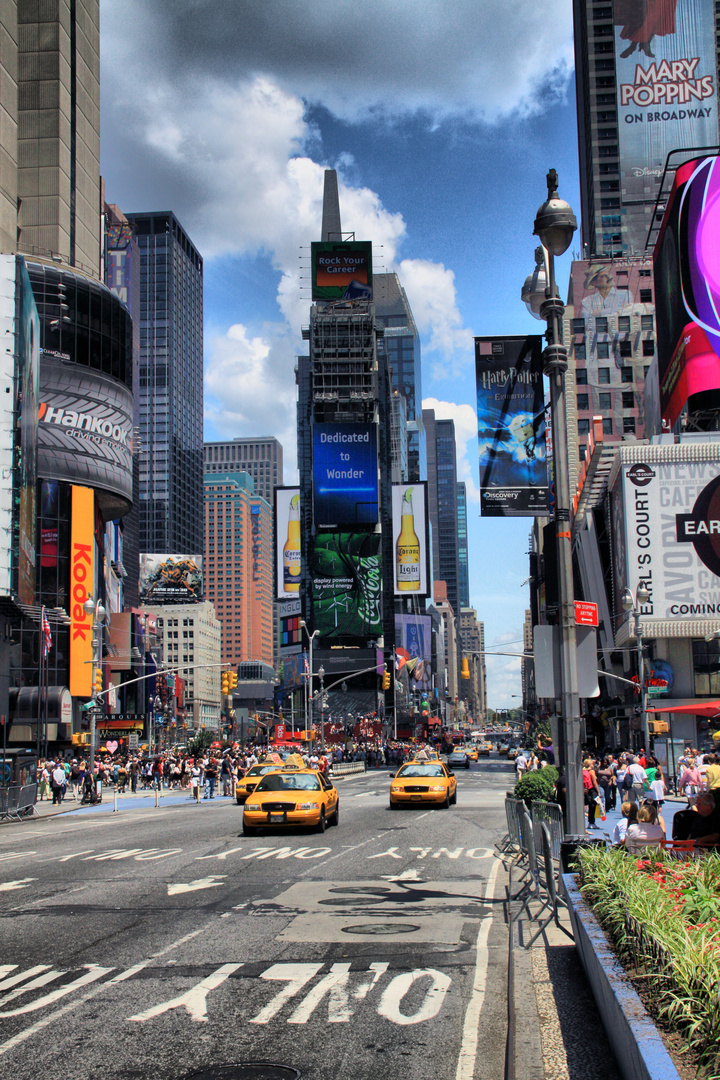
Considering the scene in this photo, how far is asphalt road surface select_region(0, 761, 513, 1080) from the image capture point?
6.74 m

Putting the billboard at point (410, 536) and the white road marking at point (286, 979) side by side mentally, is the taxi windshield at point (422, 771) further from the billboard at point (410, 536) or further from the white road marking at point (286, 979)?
the billboard at point (410, 536)

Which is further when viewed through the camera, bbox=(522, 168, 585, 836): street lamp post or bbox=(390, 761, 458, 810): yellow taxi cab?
bbox=(390, 761, 458, 810): yellow taxi cab

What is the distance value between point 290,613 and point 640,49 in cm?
9883

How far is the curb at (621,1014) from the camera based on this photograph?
181 inches

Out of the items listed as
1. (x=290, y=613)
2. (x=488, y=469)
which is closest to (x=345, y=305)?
(x=290, y=613)

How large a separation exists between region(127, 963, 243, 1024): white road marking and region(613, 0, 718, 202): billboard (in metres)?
127

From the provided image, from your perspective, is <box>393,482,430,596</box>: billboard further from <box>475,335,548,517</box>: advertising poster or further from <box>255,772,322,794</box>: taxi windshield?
<box>475,335,548,517</box>: advertising poster

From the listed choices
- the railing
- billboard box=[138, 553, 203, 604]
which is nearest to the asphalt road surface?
the railing

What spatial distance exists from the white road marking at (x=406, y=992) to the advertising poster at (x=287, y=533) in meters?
142

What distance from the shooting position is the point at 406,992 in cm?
834

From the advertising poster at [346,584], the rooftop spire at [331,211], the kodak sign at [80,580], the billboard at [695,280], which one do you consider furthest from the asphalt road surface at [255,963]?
the rooftop spire at [331,211]

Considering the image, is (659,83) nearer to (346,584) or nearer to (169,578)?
(346,584)

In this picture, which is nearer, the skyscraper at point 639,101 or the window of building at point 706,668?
the window of building at point 706,668

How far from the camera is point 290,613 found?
571ft
